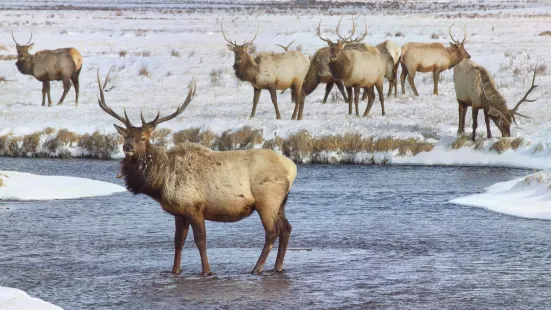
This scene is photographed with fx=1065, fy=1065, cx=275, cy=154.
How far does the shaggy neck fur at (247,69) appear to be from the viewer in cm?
A: 2256

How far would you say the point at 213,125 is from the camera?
2255 cm

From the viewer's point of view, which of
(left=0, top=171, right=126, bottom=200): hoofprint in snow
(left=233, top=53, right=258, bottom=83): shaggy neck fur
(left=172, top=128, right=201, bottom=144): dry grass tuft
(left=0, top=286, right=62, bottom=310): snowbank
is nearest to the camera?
(left=0, top=286, right=62, bottom=310): snowbank

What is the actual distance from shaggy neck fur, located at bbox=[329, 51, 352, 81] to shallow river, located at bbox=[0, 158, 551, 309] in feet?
17.9

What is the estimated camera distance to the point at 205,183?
10523 millimetres

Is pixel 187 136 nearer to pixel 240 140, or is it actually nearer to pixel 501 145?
pixel 240 140

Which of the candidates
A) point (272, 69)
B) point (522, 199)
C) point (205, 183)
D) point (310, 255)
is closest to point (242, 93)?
point (272, 69)

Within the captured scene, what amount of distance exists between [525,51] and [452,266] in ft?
83.1

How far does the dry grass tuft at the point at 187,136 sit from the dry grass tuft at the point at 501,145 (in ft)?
19.7

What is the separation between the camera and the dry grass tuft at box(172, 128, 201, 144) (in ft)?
72.0

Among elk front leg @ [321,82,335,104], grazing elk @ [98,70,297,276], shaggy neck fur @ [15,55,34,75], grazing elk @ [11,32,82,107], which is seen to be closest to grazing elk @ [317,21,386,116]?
elk front leg @ [321,82,335,104]

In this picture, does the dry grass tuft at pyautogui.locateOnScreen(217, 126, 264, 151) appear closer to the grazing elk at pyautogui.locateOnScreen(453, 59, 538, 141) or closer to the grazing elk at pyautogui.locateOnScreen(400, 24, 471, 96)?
the grazing elk at pyautogui.locateOnScreen(453, 59, 538, 141)

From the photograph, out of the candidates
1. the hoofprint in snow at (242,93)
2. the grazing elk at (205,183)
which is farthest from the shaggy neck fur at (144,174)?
the hoofprint in snow at (242,93)

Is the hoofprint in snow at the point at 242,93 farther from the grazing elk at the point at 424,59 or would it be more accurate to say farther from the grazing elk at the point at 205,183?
the grazing elk at the point at 205,183

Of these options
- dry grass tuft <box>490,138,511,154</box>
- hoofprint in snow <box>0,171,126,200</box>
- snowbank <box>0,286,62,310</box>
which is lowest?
dry grass tuft <box>490,138,511,154</box>
